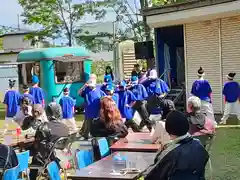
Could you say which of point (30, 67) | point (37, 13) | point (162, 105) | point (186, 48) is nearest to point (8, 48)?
point (37, 13)

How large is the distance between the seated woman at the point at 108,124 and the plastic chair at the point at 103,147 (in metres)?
0.64

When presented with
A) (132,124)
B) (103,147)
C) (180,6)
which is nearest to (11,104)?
(132,124)

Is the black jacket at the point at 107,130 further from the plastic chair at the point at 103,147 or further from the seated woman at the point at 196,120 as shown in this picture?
the seated woman at the point at 196,120

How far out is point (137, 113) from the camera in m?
12.4

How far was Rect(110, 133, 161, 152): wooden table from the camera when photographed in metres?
6.89

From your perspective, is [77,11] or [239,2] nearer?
[239,2]

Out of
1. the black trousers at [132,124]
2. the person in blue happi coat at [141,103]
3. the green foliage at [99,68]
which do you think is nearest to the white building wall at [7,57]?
the green foliage at [99,68]

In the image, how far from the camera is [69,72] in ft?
63.5

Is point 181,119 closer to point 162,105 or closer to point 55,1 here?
point 162,105

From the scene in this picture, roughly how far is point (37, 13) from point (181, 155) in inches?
945

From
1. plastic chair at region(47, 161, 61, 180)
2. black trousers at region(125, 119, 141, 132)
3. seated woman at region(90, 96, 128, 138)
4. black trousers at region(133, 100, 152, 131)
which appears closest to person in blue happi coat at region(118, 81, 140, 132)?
black trousers at region(125, 119, 141, 132)

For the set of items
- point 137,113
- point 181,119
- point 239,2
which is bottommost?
point 137,113

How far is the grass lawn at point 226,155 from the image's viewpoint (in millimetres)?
8211

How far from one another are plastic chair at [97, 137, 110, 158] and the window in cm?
1192
